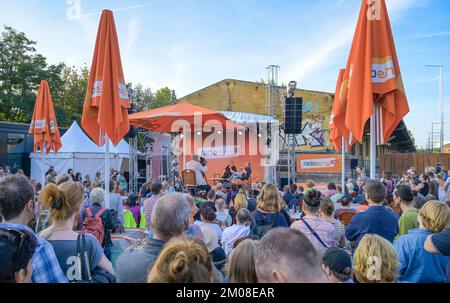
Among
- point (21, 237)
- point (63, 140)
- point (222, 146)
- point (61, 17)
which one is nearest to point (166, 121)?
point (222, 146)

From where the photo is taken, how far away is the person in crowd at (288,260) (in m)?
1.38

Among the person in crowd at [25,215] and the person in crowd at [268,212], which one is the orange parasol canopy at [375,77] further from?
the person in crowd at [25,215]

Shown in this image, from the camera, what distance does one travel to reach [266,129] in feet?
53.3

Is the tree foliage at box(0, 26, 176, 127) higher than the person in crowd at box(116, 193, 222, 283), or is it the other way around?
the tree foliage at box(0, 26, 176, 127)

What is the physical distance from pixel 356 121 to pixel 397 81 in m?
0.69

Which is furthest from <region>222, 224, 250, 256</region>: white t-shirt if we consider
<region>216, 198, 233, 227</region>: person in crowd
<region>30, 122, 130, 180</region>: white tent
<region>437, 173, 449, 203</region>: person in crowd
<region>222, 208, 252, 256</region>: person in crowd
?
<region>30, 122, 130, 180</region>: white tent

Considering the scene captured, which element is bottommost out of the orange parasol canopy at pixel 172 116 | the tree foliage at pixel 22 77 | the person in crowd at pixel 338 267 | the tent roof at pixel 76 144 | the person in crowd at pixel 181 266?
the person in crowd at pixel 338 267

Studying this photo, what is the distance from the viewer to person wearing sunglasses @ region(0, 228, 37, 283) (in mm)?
1466

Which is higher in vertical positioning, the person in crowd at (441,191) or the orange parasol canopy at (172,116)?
the orange parasol canopy at (172,116)

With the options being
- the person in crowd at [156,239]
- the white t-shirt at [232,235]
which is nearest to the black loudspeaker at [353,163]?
the white t-shirt at [232,235]

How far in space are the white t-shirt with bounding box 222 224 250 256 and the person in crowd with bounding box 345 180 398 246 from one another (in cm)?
111

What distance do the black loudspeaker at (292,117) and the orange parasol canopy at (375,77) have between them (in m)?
8.87

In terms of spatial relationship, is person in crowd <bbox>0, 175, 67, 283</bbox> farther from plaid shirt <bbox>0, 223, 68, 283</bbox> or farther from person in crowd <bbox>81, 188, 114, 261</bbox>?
person in crowd <bbox>81, 188, 114, 261</bbox>

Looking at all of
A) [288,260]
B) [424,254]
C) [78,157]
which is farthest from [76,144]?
[288,260]
